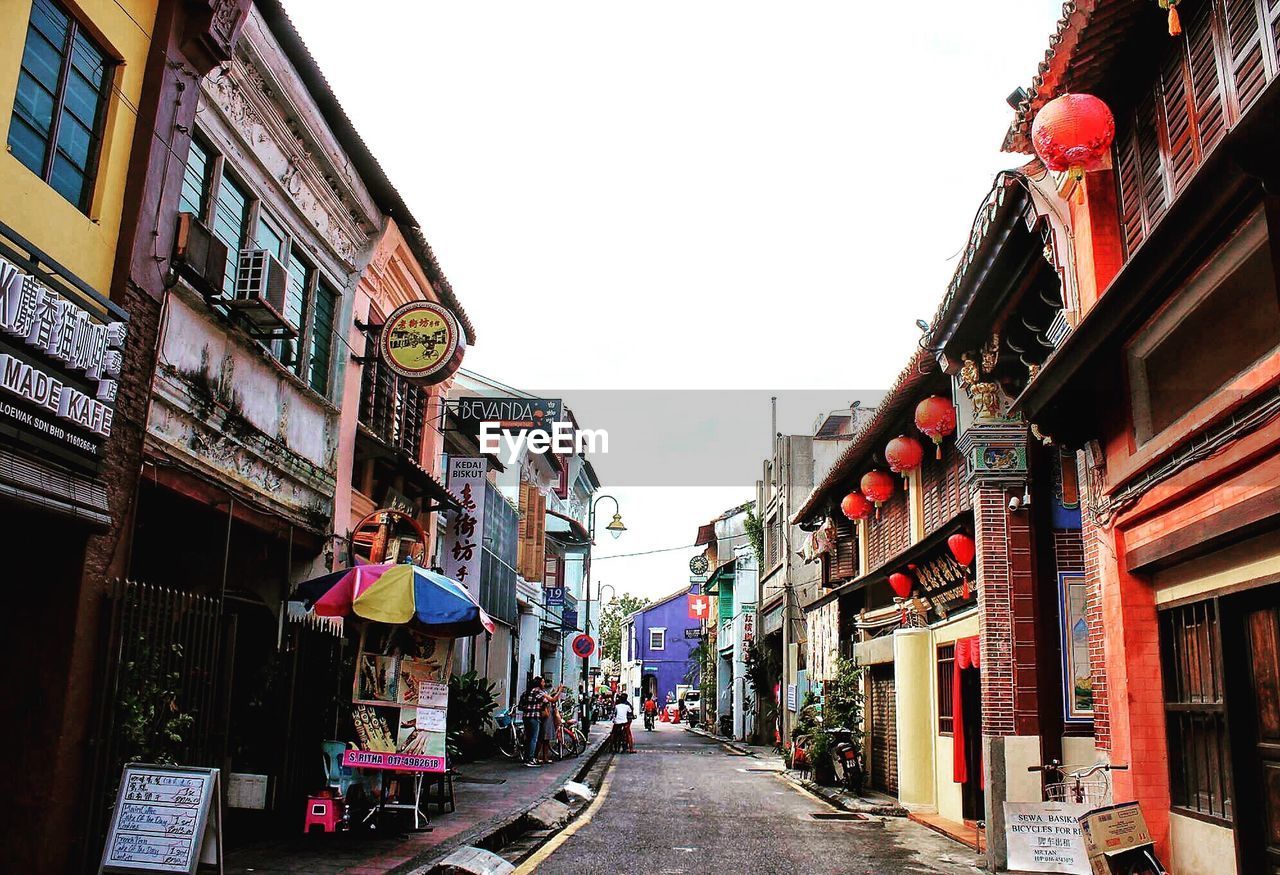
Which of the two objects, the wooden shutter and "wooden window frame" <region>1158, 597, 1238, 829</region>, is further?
the wooden shutter

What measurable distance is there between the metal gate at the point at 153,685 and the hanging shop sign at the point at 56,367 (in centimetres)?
119

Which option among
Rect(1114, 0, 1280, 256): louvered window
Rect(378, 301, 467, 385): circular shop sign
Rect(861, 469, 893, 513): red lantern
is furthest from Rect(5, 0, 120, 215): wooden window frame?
Rect(861, 469, 893, 513): red lantern

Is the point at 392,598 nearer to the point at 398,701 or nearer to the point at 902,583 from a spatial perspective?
the point at 398,701

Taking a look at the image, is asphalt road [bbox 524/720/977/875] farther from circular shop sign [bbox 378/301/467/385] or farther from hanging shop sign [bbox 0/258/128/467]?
circular shop sign [bbox 378/301/467/385]

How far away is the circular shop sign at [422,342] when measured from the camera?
13289 mm

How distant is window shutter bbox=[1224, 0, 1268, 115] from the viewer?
6.01m

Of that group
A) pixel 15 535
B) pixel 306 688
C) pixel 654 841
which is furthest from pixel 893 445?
pixel 15 535

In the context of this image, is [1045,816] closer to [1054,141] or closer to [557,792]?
[1054,141]

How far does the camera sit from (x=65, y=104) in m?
7.52

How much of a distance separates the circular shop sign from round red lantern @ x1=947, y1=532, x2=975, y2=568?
6822 mm

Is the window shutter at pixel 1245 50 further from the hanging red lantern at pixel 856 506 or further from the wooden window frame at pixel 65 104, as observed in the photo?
the hanging red lantern at pixel 856 506

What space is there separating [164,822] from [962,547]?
9642mm

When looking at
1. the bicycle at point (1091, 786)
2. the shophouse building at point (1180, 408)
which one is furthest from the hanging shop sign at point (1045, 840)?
the bicycle at point (1091, 786)

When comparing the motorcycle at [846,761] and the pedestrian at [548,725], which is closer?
the motorcycle at [846,761]
